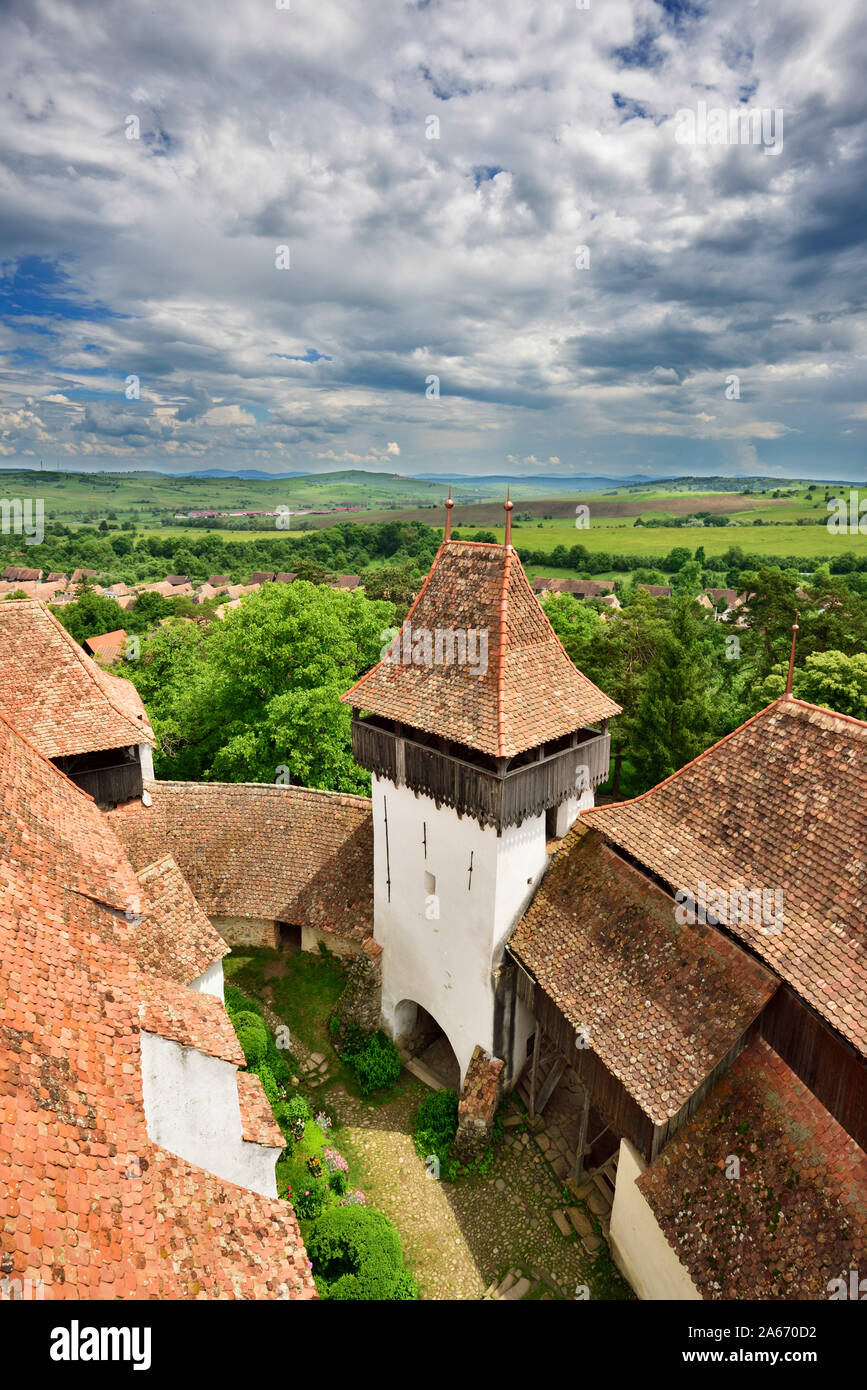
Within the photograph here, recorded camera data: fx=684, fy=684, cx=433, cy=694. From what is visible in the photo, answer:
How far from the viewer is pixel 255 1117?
1415 centimetres

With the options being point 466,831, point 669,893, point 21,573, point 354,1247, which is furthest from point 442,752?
point 21,573

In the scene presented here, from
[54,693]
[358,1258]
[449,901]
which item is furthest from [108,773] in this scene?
[358,1258]

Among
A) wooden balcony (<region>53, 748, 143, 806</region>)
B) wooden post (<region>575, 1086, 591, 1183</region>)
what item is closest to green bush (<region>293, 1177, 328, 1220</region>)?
wooden post (<region>575, 1086, 591, 1183</region>)

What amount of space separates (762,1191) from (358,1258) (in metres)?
8.23

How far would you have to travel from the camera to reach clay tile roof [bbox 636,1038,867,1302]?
10547mm

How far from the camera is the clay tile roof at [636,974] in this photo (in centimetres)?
1262

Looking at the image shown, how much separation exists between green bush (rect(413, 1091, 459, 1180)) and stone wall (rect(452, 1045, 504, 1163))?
1.18 ft

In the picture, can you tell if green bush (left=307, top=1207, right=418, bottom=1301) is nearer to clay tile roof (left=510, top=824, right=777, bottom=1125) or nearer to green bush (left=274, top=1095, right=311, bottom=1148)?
green bush (left=274, top=1095, right=311, bottom=1148)

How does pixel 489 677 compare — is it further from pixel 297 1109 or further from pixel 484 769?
pixel 297 1109

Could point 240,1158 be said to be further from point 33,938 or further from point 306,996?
point 306,996

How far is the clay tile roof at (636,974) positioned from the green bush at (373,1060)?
6.24 metres

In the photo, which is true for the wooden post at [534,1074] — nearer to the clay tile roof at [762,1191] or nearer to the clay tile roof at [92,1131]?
the clay tile roof at [762,1191]

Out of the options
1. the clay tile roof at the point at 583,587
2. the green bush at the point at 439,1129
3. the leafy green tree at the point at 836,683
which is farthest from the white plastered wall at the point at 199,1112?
the clay tile roof at the point at 583,587

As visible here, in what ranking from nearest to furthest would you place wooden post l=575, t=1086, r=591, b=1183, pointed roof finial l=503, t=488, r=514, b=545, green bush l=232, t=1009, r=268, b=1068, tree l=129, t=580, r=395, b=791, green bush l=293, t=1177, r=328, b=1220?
pointed roof finial l=503, t=488, r=514, b=545, green bush l=293, t=1177, r=328, b=1220, wooden post l=575, t=1086, r=591, b=1183, green bush l=232, t=1009, r=268, b=1068, tree l=129, t=580, r=395, b=791
